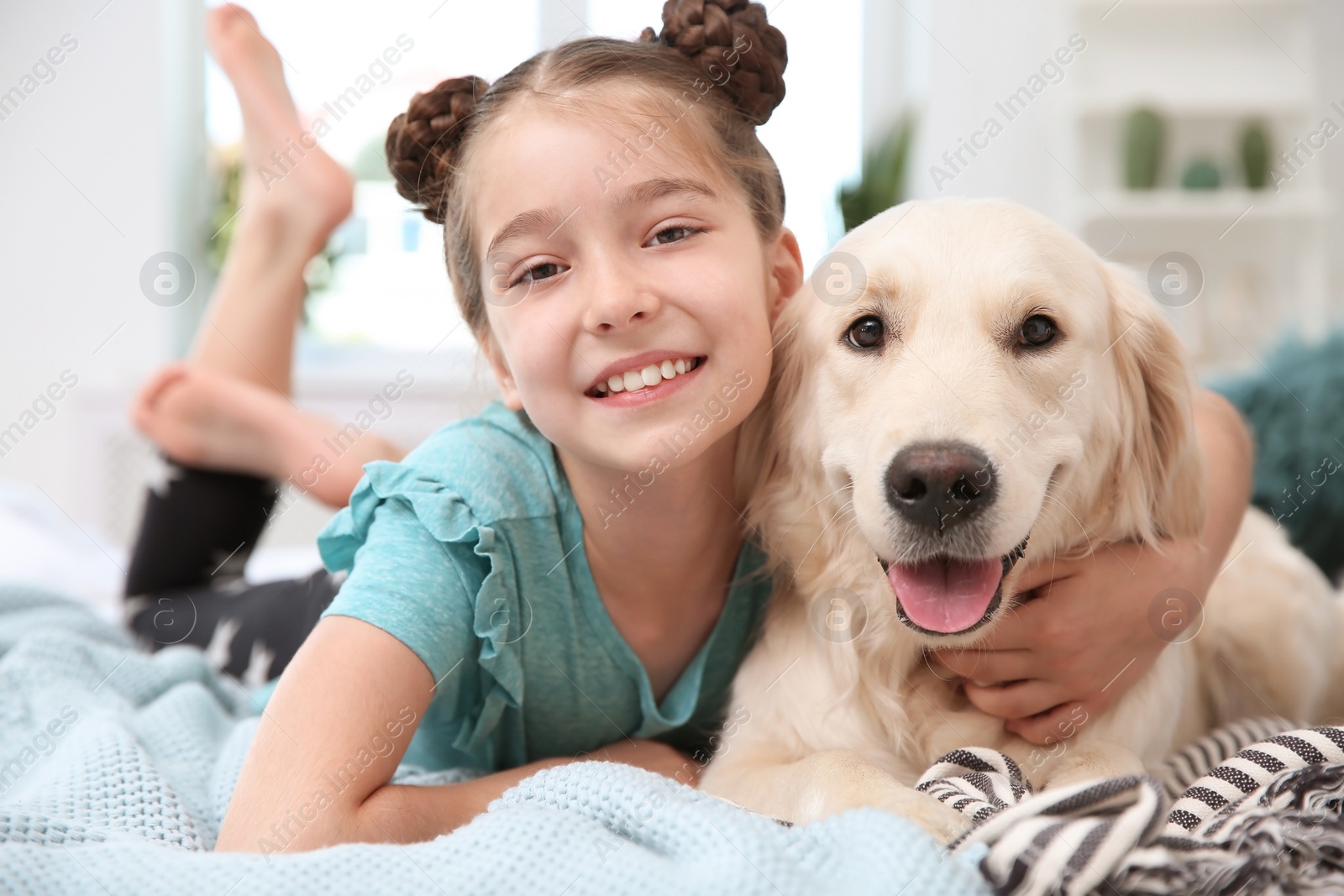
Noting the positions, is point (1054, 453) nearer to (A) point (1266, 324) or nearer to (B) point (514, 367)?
(B) point (514, 367)

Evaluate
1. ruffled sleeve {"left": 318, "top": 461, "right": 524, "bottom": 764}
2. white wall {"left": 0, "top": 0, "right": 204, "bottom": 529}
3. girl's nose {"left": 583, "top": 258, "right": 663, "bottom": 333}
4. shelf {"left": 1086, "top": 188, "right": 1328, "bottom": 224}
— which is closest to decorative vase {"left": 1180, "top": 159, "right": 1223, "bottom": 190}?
shelf {"left": 1086, "top": 188, "right": 1328, "bottom": 224}

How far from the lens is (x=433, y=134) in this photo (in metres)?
1.40

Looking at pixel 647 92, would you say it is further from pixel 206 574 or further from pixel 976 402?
pixel 206 574

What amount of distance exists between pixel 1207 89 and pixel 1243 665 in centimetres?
320

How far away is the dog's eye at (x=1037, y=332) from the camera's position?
1.14 meters

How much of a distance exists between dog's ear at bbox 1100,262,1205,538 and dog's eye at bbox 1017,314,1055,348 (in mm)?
139

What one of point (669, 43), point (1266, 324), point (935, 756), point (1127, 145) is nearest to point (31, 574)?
point (669, 43)

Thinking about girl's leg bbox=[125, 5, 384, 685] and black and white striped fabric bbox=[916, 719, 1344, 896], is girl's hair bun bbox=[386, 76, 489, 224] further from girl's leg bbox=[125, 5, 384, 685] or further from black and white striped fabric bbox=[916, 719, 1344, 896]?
black and white striped fabric bbox=[916, 719, 1344, 896]

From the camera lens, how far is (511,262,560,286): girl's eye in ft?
4.02

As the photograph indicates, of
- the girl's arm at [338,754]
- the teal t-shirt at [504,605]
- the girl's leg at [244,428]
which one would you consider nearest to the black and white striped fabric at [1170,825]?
the teal t-shirt at [504,605]

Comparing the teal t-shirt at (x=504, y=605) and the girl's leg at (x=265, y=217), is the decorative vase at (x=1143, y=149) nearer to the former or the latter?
the girl's leg at (x=265, y=217)

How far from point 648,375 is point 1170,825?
0.70m

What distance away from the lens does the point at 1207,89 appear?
13.0 feet

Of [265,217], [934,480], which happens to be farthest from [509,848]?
[265,217]
